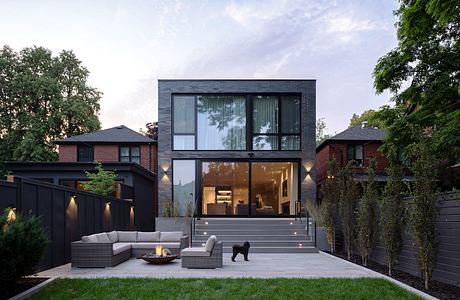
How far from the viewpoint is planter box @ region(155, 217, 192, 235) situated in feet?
50.5

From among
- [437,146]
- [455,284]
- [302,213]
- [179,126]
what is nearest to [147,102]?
[179,126]

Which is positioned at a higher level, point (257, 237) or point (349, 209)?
point (349, 209)

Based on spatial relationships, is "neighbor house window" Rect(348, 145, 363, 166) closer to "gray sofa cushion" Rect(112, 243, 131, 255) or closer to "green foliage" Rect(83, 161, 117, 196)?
"green foliage" Rect(83, 161, 117, 196)

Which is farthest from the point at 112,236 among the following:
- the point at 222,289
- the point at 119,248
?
the point at 222,289

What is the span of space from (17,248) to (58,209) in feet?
13.3

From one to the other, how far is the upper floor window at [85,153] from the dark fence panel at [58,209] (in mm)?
10045

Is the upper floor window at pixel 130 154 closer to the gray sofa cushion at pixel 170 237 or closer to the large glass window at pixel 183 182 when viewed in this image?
the large glass window at pixel 183 182

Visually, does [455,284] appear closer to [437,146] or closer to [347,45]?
[437,146]

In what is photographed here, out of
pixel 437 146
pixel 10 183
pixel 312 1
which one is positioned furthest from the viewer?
pixel 312 1

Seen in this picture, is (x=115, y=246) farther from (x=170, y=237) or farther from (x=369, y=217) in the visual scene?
(x=369, y=217)

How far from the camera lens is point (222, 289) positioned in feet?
22.8

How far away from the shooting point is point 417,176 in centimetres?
722

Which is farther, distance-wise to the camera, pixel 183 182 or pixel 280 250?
pixel 183 182

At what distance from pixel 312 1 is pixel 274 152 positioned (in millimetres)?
6629
